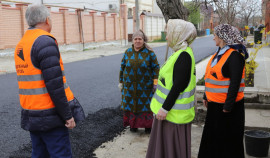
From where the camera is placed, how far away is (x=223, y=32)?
3139 millimetres

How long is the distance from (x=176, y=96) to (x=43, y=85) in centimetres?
117

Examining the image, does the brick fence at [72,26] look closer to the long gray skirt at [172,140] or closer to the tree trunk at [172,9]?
the tree trunk at [172,9]

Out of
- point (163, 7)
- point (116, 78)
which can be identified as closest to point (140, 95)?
point (163, 7)

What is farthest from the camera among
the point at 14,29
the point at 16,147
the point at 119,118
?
the point at 14,29

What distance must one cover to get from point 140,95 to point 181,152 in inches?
77.3

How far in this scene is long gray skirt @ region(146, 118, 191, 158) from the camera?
2.93 m

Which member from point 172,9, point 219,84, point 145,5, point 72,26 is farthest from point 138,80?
point 145,5

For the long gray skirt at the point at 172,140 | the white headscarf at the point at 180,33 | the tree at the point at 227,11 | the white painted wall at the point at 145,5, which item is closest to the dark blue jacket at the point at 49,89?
the long gray skirt at the point at 172,140

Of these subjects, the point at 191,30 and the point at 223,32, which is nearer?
the point at 191,30

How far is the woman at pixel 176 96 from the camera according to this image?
2781 mm

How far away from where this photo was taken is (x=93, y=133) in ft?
16.2

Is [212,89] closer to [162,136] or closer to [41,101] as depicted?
[162,136]

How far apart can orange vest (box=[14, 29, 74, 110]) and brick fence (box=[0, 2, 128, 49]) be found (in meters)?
16.9

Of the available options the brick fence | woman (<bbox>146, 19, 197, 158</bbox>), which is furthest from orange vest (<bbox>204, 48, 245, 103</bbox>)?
the brick fence
